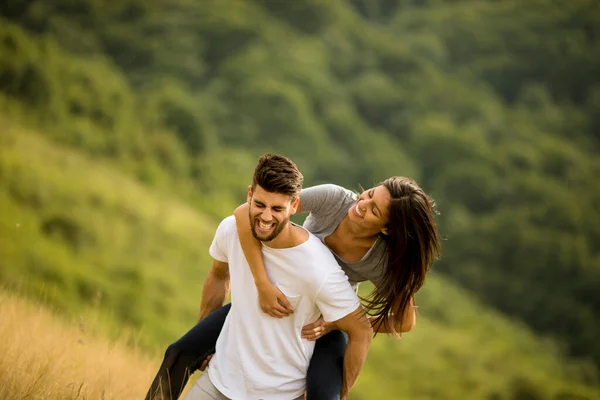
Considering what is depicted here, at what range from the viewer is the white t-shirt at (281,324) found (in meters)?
2.91

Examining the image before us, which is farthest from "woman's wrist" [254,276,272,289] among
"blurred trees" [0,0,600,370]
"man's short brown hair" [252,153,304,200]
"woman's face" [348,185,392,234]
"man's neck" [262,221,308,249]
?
"blurred trees" [0,0,600,370]

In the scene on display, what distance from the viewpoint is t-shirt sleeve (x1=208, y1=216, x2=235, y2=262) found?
3186 millimetres

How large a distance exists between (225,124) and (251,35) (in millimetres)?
4316

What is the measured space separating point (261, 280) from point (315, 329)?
299 millimetres

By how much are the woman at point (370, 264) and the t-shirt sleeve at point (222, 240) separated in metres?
0.07

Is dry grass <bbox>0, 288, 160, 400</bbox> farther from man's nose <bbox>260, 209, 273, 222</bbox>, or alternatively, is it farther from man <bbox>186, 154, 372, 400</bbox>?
man's nose <bbox>260, 209, 273, 222</bbox>

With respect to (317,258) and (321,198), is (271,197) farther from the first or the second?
(321,198)

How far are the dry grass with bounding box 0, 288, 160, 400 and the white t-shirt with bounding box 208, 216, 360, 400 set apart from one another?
72 cm

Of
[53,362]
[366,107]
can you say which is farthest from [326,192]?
[366,107]

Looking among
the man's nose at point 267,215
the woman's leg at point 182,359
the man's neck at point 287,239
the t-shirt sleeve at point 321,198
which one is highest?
the t-shirt sleeve at point 321,198

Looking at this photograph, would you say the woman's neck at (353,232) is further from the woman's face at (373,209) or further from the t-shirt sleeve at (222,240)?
the t-shirt sleeve at (222,240)

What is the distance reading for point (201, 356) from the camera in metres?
3.28

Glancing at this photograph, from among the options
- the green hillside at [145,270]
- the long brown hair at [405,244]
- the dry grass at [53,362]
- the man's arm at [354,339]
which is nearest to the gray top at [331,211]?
the long brown hair at [405,244]

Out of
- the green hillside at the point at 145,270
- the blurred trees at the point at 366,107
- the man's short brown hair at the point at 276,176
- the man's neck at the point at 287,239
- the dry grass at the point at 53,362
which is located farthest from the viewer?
the blurred trees at the point at 366,107
